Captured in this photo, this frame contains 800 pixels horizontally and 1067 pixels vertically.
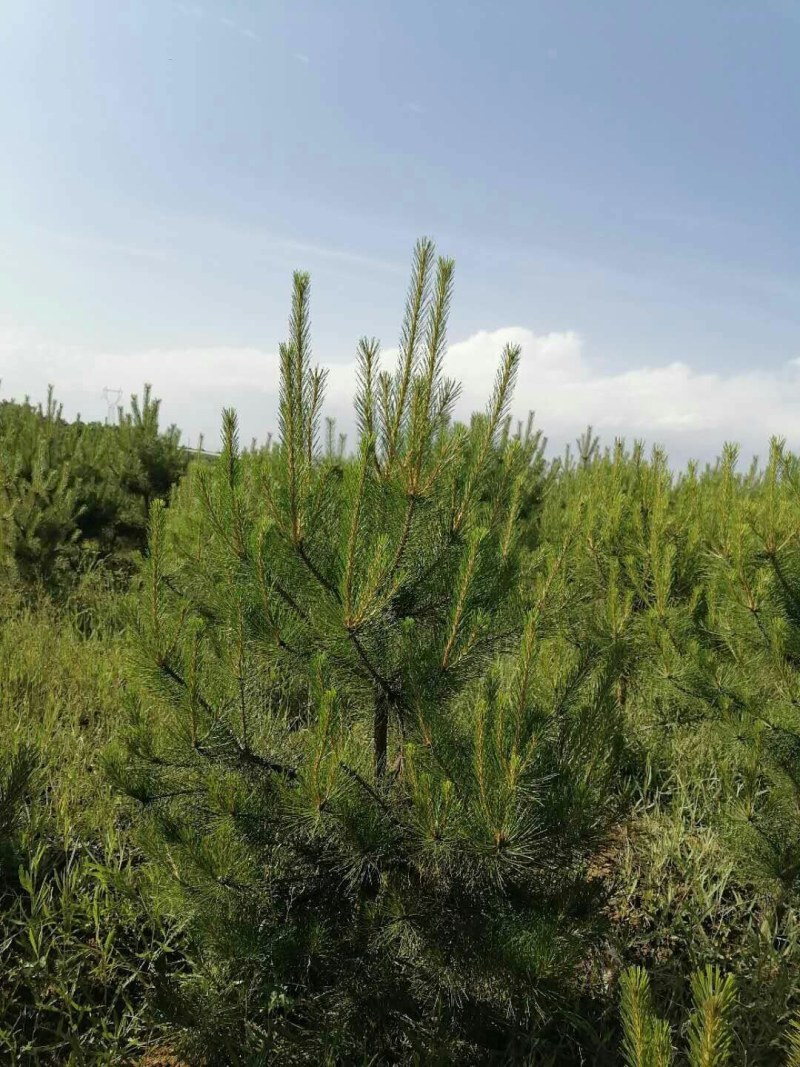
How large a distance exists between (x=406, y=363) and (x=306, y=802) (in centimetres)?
143

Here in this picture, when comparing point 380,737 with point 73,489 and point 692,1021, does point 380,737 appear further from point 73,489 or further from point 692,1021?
point 73,489

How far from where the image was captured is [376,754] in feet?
8.79

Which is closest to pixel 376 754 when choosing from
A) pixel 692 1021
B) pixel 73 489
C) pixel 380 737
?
pixel 380 737

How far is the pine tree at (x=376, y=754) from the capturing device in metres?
2.29

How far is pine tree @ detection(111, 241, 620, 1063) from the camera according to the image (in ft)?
7.51

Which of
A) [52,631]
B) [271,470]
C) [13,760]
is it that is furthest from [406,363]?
[52,631]

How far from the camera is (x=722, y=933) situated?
3.43 m

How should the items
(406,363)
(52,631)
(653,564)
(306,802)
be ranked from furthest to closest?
(52,631), (653,564), (406,363), (306,802)

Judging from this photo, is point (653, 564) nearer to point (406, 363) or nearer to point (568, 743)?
point (568, 743)

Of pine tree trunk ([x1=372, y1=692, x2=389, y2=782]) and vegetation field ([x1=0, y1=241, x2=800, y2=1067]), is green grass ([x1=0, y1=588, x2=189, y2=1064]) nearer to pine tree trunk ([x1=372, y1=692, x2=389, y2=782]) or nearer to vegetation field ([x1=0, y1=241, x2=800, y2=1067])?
vegetation field ([x1=0, y1=241, x2=800, y2=1067])

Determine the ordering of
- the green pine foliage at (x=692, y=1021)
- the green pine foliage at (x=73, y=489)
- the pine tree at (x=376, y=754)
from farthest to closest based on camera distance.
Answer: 1. the green pine foliage at (x=73, y=489)
2. the pine tree at (x=376, y=754)
3. the green pine foliage at (x=692, y=1021)

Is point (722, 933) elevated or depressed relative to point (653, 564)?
depressed

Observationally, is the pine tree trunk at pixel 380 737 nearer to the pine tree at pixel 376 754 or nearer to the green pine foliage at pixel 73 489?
the pine tree at pixel 376 754

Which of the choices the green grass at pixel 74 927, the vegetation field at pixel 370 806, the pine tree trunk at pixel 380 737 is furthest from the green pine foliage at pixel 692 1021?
the green grass at pixel 74 927
